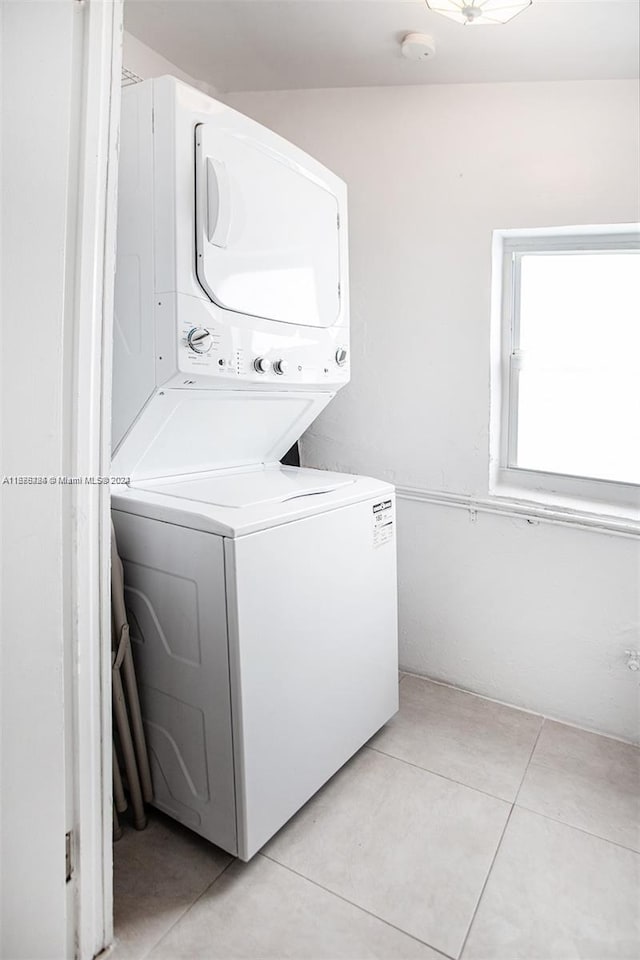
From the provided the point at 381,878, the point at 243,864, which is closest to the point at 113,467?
the point at 243,864

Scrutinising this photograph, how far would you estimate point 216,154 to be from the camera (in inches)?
60.9

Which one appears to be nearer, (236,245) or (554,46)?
(236,245)

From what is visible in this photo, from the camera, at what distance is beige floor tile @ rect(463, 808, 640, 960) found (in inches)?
53.0

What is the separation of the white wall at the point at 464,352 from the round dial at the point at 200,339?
111cm

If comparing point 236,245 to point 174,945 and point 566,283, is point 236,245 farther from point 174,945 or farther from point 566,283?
point 174,945

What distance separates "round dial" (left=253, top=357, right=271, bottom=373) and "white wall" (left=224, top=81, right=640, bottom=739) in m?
0.88

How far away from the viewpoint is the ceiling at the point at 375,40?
1672mm

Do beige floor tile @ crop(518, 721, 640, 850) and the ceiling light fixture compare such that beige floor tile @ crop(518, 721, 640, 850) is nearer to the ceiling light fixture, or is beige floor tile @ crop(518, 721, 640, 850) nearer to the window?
the window

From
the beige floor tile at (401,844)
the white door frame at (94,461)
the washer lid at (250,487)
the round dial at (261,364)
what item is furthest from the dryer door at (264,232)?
the beige floor tile at (401,844)

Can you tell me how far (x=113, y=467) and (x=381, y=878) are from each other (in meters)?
1.36

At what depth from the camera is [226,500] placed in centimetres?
163

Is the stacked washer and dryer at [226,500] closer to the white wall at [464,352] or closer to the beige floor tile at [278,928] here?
the beige floor tile at [278,928]

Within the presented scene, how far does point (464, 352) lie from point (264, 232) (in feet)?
3.24

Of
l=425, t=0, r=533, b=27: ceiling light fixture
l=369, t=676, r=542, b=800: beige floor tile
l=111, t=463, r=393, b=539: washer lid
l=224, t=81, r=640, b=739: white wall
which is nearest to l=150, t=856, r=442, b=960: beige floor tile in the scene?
l=369, t=676, r=542, b=800: beige floor tile
